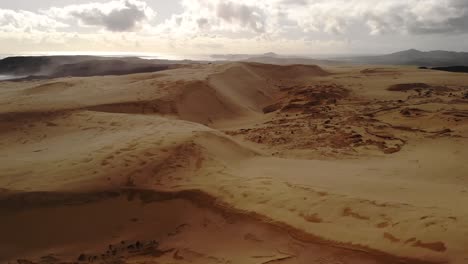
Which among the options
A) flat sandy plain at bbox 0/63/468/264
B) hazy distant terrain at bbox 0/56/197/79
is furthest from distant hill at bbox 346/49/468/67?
flat sandy plain at bbox 0/63/468/264

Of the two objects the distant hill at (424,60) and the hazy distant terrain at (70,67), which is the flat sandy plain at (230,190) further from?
the distant hill at (424,60)

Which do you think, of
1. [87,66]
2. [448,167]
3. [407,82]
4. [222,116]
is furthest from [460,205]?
[87,66]

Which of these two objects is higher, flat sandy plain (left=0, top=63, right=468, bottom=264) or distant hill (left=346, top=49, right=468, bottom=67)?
distant hill (left=346, top=49, right=468, bottom=67)

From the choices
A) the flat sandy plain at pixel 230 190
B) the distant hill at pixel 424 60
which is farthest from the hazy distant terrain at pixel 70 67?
the distant hill at pixel 424 60

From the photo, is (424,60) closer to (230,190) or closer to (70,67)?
(70,67)

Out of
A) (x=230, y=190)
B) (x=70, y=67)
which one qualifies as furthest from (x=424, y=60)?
(x=230, y=190)

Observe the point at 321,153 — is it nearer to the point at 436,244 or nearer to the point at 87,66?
the point at 436,244

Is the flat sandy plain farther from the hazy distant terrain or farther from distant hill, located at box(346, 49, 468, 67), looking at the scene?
distant hill, located at box(346, 49, 468, 67)

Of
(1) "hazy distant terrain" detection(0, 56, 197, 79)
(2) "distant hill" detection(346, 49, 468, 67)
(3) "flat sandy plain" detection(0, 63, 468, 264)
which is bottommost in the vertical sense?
(3) "flat sandy plain" detection(0, 63, 468, 264)
